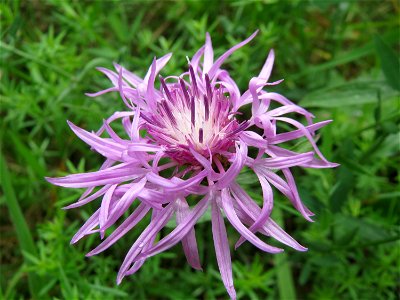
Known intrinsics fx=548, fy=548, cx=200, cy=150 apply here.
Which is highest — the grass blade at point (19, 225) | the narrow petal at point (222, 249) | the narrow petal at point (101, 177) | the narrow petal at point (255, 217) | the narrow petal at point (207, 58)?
the narrow petal at point (207, 58)

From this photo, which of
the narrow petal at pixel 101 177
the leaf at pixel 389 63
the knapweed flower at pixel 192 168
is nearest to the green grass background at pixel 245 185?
the leaf at pixel 389 63

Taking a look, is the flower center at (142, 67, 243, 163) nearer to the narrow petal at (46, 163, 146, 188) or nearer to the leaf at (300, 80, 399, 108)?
the narrow petal at (46, 163, 146, 188)

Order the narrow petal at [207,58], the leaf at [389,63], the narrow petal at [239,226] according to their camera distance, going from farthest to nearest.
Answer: the leaf at [389,63], the narrow petal at [207,58], the narrow petal at [239,226]

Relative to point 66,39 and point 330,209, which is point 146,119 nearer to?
point 330,209

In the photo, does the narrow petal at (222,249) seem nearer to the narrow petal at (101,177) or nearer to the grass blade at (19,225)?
the narrow petal at (101,177)

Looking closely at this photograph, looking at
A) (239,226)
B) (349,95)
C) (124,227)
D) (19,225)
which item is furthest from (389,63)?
(19,225)

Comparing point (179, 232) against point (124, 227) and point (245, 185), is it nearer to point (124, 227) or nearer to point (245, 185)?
point (124, 227)

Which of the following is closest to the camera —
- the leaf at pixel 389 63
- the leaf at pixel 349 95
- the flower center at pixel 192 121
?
the flower center at pixel 192 121

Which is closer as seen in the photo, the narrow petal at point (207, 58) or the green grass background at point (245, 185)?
the narrow petal at point (207, 58)
